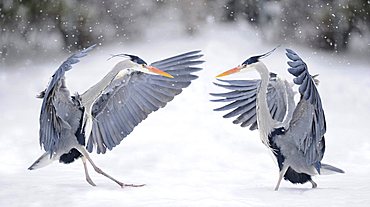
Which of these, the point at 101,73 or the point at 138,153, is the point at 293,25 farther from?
the point at 138,153

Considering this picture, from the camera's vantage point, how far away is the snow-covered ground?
11.6ft

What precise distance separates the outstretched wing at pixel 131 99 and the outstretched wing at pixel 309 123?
66cm

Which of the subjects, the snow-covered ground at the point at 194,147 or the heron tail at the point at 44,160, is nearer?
the snow-covered ground at the point at 194,147

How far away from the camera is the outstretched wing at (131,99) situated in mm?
3824

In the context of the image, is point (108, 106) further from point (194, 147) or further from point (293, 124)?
point (194, 147)

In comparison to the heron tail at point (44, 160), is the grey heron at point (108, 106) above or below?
above

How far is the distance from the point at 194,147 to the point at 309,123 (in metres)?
2.04

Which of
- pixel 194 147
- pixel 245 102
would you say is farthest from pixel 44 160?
pixel 194 147

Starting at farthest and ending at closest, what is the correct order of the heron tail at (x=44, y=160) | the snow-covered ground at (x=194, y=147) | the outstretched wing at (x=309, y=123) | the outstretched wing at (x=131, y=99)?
the outstretched wing at (x=131, y=99), the heron tail at (x=44, y=160), the snow-covered ground at (x=194, y=147), the outstretched wing at (x=309, y=123)

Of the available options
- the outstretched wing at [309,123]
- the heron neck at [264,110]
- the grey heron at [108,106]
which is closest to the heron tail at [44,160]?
the grey heron at [108,106]

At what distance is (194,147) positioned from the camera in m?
5.39

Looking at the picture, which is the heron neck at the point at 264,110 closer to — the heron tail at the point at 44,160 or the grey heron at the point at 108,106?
the grey heron at the point at 108,106

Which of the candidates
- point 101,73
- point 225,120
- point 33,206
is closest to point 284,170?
point 33,206

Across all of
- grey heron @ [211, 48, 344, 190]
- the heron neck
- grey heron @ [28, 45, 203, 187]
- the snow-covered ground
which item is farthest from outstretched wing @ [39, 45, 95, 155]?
the heron neck
